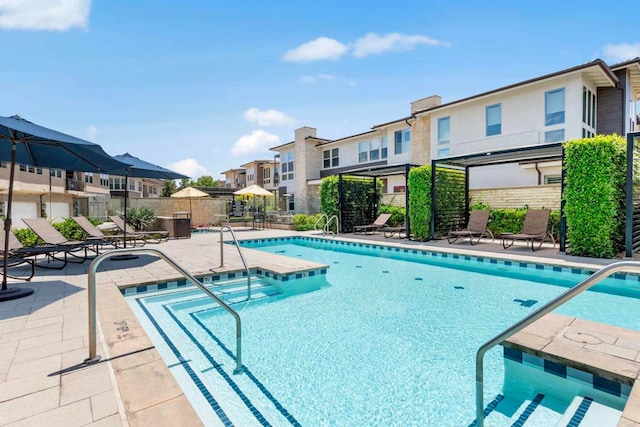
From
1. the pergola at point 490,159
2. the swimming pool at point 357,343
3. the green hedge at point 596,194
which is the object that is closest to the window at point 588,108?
the pergola at point 490,159

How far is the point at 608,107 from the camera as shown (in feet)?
51.5

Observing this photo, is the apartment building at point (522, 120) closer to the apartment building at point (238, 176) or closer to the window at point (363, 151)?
the window at point (363, 151)

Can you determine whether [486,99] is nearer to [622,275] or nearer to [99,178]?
[622,275]

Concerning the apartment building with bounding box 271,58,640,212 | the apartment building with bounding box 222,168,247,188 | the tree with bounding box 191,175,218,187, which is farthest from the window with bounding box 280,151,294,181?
the tree with bounding box 191,175,218,187

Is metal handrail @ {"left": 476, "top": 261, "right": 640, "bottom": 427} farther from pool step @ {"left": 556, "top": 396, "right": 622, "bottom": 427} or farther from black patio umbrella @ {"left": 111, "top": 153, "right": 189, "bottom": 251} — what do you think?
black patio umbrella @ {"left": 111, "top": 153, "right": 189, "bottom": 251}

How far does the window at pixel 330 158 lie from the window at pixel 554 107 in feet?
51.3

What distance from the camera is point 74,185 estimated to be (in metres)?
31.4

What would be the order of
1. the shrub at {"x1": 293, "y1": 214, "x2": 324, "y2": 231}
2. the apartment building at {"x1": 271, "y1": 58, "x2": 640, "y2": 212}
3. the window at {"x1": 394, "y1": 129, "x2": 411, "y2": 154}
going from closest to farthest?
the apartment building at {"x1": 271, "y1": 58, "x2": 640, "y2": 212}
the shrub at {"x1": 293, "y1": 214, "x2": 324, "y2": 231}
the window at {"x1": 394, "y1": 129, "x2": 411, "y2": 154}

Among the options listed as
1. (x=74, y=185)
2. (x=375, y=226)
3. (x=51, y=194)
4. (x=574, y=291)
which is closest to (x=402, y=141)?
(x=375, y=226)

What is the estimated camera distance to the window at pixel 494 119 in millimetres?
16859

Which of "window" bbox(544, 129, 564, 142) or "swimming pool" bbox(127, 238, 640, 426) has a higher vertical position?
"window" bbox(544, 129, 564, 142)

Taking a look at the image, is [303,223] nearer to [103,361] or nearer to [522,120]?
[522,120]

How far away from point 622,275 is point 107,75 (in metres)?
16.1

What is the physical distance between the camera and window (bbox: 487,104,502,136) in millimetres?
16859
